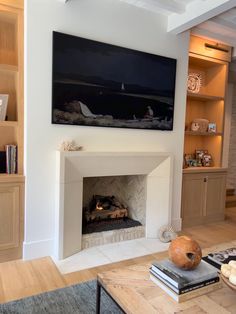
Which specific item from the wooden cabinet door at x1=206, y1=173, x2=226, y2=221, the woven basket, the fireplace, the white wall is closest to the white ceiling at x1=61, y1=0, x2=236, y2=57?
the white wall

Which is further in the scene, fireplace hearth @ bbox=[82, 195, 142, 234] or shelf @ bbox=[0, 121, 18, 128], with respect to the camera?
fireplace hearth @ bbox=[82, 195, 142, 234]

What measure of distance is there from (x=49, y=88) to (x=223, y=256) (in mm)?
2036

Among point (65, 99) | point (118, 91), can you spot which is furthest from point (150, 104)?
point (65, 99)

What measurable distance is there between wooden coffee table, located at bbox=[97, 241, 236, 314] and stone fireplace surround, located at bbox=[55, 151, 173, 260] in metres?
1.19

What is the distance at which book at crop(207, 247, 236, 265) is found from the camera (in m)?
1.61

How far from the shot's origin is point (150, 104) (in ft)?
10.0

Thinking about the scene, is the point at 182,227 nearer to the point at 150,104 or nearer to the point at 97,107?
the point at 150,104

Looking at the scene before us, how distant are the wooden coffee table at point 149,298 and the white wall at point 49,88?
1.31 m

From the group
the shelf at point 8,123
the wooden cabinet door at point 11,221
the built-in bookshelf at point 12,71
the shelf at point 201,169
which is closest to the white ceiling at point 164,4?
the built-in bookshelf at point 12,71

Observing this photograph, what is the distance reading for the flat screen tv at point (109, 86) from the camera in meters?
2.53

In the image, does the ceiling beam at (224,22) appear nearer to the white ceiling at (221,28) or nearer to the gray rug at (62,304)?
the white ceiling at (221,28)

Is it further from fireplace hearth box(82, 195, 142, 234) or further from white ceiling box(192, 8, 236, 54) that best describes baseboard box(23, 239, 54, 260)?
white ceiling box(192, 8, 236, 54)

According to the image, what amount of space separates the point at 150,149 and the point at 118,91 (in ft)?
2.61

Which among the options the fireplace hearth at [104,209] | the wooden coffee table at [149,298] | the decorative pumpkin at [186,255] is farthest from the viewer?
the fireplace hearth at [104,209]
